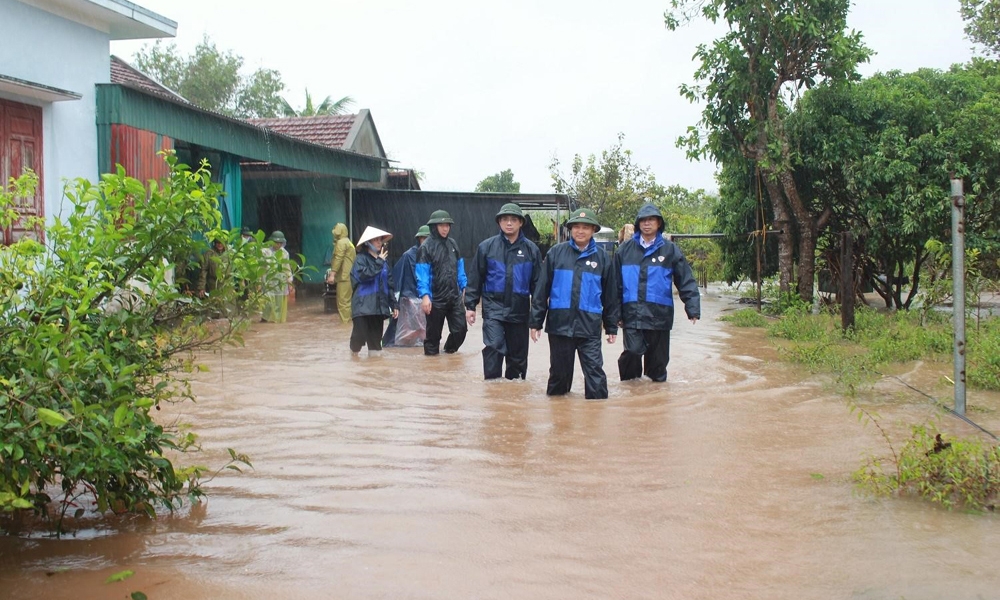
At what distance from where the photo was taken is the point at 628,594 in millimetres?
3504

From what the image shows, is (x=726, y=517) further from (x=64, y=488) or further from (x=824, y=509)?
(x=64, y=488)

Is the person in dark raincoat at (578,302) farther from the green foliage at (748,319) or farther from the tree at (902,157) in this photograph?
the tree at (902,157)

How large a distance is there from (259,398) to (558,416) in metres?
2.46

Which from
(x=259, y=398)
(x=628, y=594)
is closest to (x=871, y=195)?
(x=259, y=398)

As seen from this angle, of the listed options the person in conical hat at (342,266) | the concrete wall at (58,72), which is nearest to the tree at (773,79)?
the person in conical hat at (342,266)

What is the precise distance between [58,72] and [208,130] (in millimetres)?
2778

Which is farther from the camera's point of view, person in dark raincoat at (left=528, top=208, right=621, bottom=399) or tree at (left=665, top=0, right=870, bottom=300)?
tree at (left=665, top=0, right=870, bottom=300)

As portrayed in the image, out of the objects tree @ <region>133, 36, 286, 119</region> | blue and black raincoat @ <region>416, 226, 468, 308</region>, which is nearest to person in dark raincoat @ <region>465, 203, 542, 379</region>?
blue and black raincoat @ <region>416, 226, 468, 308</region>

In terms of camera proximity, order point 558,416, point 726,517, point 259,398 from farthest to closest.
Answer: point 259,398
point 558,416
point 726,517

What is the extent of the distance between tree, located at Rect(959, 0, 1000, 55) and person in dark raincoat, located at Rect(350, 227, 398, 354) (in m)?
20.3

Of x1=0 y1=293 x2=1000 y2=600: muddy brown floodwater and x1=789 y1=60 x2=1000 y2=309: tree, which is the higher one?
x1=789 y1=60 x2=1000 y2=309: tree

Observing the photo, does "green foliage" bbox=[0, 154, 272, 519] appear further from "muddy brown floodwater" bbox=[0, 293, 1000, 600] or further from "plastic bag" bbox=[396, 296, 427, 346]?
"plastic bag" bbox=[396, 296, 427, 346]

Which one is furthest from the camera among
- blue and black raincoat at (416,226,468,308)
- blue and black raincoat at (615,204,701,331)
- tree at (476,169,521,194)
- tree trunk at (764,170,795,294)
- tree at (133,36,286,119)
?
tree at (476,169,521,194)

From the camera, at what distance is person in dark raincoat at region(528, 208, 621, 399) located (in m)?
7.55
